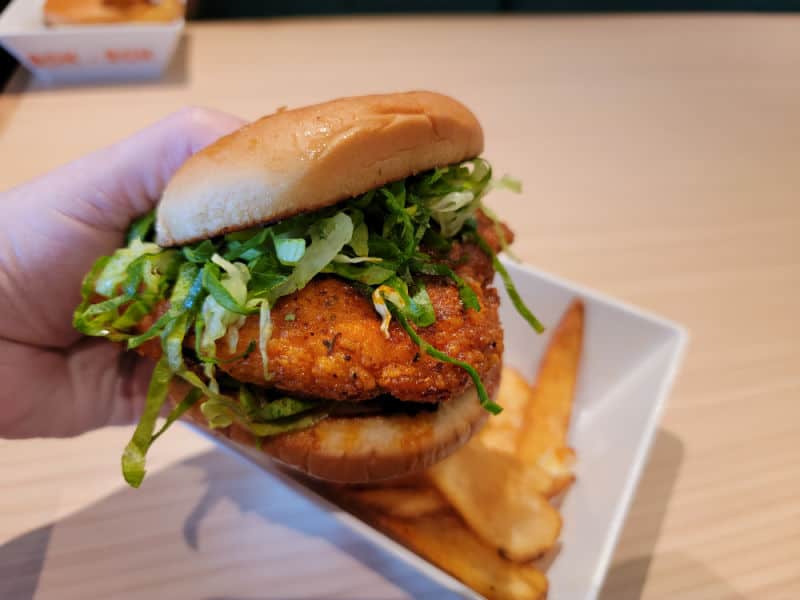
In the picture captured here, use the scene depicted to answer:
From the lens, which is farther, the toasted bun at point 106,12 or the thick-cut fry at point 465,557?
the toasted bun at point 106,12

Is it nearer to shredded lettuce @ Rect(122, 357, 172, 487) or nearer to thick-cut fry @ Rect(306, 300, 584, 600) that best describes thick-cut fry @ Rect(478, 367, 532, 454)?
thick-cut fry @ Rect(306, 300, 584, 600)

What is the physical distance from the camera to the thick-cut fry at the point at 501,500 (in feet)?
3.76

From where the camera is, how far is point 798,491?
4.86ft

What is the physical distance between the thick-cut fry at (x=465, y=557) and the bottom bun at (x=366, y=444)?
16 cm

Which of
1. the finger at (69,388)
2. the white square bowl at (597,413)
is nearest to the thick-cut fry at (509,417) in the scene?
the white square bowl at (597,413)

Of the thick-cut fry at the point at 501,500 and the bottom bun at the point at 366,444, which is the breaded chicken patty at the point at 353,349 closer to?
the bottom bun at the point at 366,444

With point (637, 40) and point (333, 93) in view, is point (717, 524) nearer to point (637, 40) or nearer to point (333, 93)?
point (333, 93)

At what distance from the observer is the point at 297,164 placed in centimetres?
95

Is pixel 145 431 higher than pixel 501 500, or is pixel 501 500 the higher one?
pixel 145 431

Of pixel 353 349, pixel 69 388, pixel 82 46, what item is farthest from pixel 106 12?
pixel 353 349

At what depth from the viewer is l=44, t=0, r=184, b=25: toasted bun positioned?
259 cm

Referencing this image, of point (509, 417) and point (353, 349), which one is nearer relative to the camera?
point (353, 349)

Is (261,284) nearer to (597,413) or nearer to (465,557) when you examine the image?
(465,557)

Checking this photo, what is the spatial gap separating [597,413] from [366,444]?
72 cm
